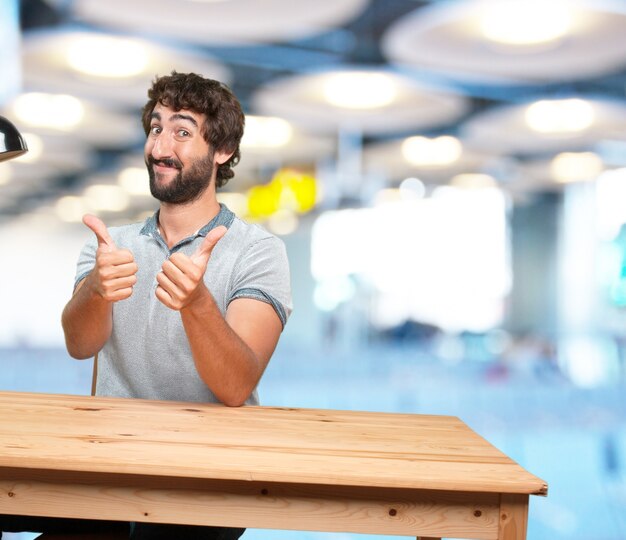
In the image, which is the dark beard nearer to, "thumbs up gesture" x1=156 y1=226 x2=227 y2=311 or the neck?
the neck

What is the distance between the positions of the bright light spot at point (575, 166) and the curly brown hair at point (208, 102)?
23.8ft

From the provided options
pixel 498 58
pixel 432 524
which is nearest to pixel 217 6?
pixel 498 58

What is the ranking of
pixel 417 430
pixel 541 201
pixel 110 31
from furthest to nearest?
pixel 541 201 → pixel 110 31 → pixel 417 430

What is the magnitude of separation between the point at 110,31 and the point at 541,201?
5685 millimetres

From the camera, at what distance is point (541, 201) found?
29.8 feet

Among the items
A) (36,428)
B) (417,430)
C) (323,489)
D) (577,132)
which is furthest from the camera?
(577,132)

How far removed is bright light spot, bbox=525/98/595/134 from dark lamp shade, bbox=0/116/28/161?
6.05 metres

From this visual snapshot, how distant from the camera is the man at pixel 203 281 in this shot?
1.45 m

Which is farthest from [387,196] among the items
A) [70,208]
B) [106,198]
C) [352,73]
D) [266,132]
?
[70,208]

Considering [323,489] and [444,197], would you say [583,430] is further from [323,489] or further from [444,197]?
[323,489]

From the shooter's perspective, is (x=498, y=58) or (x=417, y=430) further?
(x=498, y=58)

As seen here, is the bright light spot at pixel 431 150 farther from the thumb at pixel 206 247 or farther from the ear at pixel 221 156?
the thumb at pixel 206 247

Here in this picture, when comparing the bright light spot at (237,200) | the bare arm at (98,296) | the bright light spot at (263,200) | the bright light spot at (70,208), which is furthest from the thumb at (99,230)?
the bright light spot at (70,208)

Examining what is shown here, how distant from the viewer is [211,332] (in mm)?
1349
